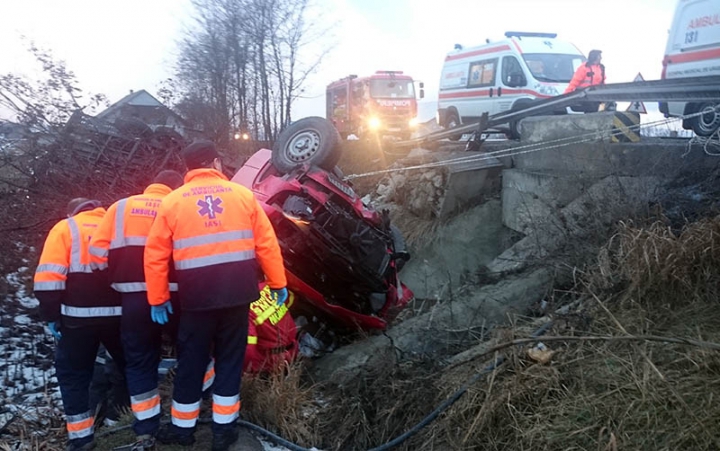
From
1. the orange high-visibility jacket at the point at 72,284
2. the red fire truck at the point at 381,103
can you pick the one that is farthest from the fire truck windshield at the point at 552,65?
the orange high-visibility jacket at the point at 72,284

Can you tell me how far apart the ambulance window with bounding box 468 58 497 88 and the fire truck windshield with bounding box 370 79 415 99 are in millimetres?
7098

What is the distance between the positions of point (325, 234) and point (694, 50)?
20.4 feet

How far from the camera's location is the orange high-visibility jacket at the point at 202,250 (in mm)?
2965

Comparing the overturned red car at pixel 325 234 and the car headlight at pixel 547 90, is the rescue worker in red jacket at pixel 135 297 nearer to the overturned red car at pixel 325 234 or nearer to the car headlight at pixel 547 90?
the overturned red car at pixel 325 234

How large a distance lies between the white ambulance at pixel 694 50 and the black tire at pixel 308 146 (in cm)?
483

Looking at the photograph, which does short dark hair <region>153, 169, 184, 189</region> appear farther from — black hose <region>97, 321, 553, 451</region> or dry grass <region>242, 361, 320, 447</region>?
black hose <region>97, 321, 553, 451</region>

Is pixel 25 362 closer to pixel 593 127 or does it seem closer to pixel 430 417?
pixel 430 417

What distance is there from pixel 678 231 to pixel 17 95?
24.8 ft

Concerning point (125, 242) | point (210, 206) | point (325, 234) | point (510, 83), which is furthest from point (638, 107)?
point (125, 242)

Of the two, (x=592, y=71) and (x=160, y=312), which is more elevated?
(x=592, y=71)

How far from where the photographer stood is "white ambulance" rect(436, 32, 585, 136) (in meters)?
11.8

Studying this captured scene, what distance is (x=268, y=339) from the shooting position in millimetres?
4129

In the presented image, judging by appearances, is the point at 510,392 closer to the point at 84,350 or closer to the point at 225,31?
the point at 84,350

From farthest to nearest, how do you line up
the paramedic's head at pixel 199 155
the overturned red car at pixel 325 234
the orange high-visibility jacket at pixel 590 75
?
the orange high-visibility jacket at pixel 590 75 → the overturned red car at pixel 325 234 → the paramedic's head at pixel 199 155
